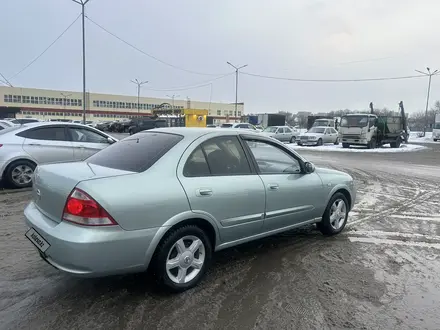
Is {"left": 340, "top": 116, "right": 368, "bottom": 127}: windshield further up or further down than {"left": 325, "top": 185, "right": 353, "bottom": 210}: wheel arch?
further up

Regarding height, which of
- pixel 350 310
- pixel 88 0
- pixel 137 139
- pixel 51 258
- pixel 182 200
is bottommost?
pixel 350 310

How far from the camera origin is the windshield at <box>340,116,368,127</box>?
2566cm

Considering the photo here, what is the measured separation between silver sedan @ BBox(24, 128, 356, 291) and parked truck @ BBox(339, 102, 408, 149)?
22.9 m

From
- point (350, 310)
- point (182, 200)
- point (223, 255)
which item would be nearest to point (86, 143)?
point (223, 255)

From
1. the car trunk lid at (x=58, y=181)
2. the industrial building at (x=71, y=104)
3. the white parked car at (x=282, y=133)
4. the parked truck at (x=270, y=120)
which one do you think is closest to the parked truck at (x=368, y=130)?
Answer: the white parked car at (x=282, y=133)

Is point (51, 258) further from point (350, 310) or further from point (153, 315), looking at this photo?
point (350, 310)

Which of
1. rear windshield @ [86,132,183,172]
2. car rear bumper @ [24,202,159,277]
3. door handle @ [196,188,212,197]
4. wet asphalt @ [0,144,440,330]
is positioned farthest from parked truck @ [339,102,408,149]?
car rear bumper @ [24,202,159,277]

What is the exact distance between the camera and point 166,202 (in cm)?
321

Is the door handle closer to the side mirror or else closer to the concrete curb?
the side mirror

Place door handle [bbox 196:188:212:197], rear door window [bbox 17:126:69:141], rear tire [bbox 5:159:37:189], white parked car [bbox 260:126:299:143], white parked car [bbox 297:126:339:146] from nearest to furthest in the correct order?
door handle [bbox 196:188:212:197] < rear tire [bbox 5:159:37:189] < rear door window [bbox 17:126:69:141] < white parked car [bbox 297:126:339:146] < white parked car [bbox 260:126:299:143]

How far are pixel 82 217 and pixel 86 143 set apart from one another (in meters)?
6.00

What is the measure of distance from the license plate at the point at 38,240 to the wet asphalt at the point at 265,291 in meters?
0.51

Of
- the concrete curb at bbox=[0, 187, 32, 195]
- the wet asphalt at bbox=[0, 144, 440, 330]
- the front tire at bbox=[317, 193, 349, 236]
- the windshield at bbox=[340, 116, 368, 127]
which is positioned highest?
the windshield at bbox=[340, 116, 368, 127]

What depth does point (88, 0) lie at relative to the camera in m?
20.8
